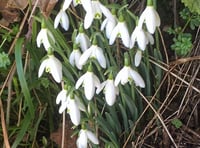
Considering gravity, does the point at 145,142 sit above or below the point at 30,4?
below

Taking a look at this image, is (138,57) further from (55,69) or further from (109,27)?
(55,69)

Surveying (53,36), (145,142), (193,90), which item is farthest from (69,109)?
(193,90)

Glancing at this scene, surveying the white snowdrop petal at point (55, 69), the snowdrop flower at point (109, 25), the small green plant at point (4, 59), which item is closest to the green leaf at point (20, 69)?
the small green plant at point (4, 59)

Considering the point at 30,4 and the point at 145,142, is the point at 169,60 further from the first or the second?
the point at 30,4

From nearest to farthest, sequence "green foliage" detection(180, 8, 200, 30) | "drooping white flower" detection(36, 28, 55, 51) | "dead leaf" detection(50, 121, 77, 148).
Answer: "drooping white flower" detection(36, 28, 55, 51) → "green foliage" detection(180, 8, 200, 30) → "dead leaf" detection(50, 121, 77, 148)

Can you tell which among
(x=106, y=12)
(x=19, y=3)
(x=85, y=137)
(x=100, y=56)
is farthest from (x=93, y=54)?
(x=19, y=3)

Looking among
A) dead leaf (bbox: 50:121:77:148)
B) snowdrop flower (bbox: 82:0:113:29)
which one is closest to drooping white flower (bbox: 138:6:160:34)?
snowdrop flower (bbox: 82:0:113:29)

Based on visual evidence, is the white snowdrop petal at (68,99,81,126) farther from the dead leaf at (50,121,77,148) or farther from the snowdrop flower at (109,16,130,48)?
the dead leaf at (50,121,77,148)

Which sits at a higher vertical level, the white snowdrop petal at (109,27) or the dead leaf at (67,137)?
the white snowdrop petal at (109,27)

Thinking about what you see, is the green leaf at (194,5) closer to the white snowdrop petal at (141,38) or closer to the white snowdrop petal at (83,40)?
the white snowdrop petal at (141,38)
